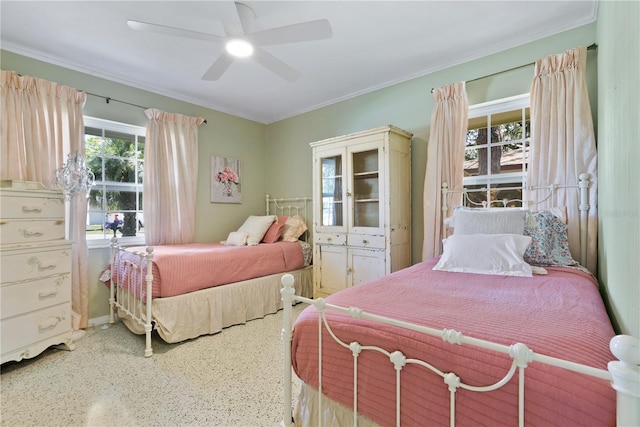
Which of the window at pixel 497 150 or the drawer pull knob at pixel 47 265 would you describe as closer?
the drawer pull knob at pixel 47 265

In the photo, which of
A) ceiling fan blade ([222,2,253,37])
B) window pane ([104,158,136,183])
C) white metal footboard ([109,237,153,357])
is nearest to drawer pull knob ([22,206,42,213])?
white metal footboard ([109,237,153,357])

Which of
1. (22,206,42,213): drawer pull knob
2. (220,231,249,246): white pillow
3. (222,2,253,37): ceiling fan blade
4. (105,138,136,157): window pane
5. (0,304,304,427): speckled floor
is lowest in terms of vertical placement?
(0,304,304,427): speckled floor

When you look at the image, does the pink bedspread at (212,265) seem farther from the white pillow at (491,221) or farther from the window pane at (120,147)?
the white pillow at (491,221)

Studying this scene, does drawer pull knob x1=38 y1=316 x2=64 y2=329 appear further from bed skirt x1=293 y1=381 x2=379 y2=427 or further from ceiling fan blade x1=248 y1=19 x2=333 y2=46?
ceiling fan blade x1=248 y1=19 x2=333 y2=46

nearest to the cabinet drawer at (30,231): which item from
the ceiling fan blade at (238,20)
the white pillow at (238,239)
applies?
the white pillow at (238,239)

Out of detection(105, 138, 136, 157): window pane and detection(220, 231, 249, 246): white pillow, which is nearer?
detection(105, 138, 136, 157): window pane

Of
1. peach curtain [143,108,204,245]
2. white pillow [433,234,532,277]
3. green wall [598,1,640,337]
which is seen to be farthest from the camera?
peach curtain [143,108,204,245]

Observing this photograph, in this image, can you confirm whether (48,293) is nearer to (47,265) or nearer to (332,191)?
(47,265)

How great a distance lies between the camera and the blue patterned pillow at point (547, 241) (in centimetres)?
190

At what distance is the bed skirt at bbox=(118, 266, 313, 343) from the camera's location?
237 cm

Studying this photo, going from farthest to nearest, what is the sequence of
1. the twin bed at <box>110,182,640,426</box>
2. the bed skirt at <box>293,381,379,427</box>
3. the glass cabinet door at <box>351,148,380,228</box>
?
1. the glass cabinet door at <box>351,148,380,228</box>
2. the bed skirt at <box>293,381,379,427</box>
3. the twin bed at <box>110,182,640,426</box>

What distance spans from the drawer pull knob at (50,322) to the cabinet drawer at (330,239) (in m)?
2.30

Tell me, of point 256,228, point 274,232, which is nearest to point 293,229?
point 274,232

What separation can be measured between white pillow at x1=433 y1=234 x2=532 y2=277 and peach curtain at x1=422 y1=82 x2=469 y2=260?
757 millimetres
